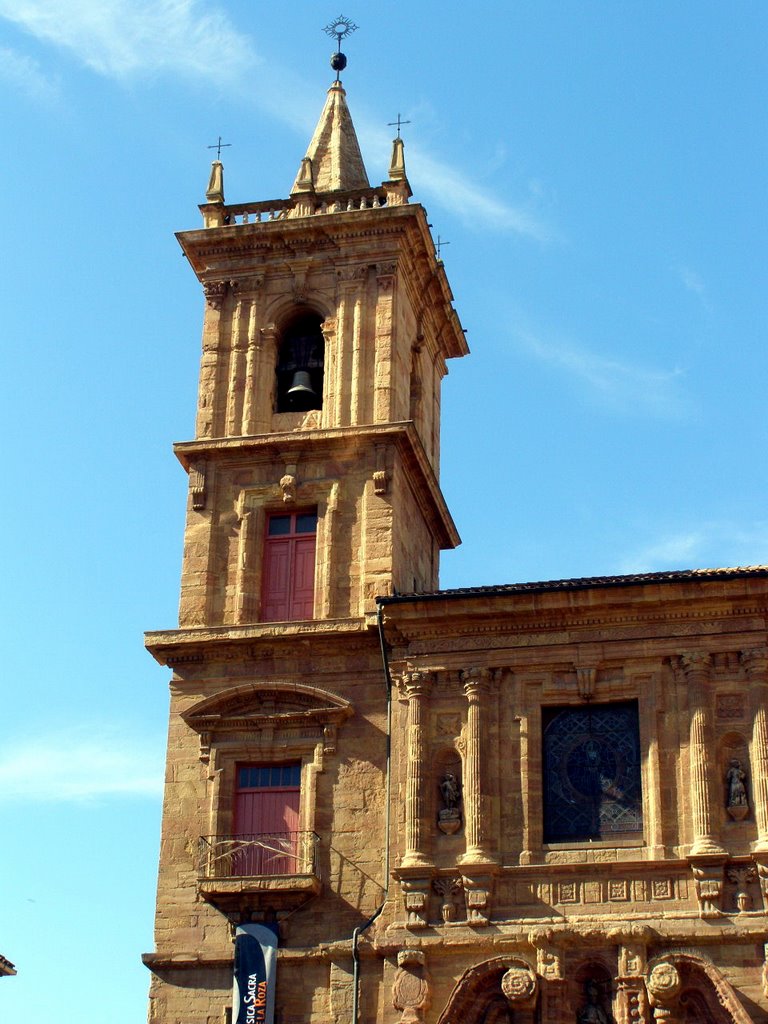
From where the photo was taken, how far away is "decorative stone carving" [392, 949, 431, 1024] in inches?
1250

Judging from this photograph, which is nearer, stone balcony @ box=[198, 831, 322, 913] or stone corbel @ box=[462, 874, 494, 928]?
stone corbel @ box=[462, 874, 494, 928]

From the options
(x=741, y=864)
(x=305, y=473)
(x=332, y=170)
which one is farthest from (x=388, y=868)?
(x=332, y=170)

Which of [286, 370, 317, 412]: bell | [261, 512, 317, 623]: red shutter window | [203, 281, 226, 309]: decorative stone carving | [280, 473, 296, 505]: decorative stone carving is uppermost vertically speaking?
[203, 281, 226, 309]: decorative stone carving

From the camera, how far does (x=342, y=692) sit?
115 feet

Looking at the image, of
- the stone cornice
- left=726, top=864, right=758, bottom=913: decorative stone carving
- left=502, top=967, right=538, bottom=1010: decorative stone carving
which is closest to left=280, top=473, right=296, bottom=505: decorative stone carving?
the stone cornice

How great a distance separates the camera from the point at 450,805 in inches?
1314

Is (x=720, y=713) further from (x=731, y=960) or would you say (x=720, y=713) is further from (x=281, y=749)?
(x=281, y=749)

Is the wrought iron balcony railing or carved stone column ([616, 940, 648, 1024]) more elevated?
the wrought iron balcony railing

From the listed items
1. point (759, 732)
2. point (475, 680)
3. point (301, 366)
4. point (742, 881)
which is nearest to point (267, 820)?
point (475, 680)

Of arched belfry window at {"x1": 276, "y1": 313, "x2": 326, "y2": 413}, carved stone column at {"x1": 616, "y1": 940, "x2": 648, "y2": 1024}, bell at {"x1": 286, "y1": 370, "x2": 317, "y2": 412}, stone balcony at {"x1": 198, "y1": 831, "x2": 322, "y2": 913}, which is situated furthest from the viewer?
arched belfry window at {"x1": 276, "y1": 313, "x2": 326, "y2": 413}

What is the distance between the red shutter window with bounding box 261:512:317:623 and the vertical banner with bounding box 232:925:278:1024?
612 cm

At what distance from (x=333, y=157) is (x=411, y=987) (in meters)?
19.3

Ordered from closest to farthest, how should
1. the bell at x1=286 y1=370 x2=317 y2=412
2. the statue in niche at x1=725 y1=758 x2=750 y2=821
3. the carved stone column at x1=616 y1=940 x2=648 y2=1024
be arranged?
the carved stone column at x1=616 y1=940 x2=648 y2=1024, the statue in niche at x1=725 y1=758 x2=750 y2=821, the bell at x1=286 y1=370 x2=317 y2=412

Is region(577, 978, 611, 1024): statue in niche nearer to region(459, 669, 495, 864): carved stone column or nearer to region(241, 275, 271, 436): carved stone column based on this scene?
region(459, 669, 495, 864): carved stone column
